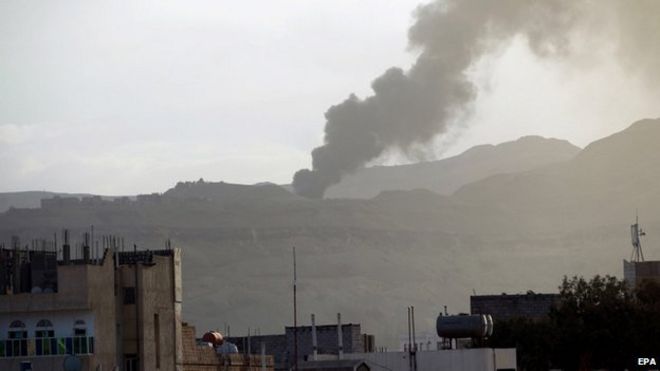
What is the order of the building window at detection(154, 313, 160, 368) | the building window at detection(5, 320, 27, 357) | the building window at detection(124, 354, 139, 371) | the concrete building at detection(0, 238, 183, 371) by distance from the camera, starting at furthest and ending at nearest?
the building window at detection(154, 313, 160, 368) < the building window at detection(124, 354, 139, 371) < the building window at detection(5, 320, 27, 357) < the concrete building at detection(0, 238, 183, 371)

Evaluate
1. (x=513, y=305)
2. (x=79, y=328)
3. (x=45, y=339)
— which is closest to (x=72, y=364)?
(x=79, y=328)

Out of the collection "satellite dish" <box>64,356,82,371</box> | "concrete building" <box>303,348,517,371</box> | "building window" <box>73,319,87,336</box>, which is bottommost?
"concrete building" <box>303,348,517,371</box>

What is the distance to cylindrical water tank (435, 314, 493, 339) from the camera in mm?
96375

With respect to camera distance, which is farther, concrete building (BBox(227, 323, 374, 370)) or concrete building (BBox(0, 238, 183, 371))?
concrete building (BBox(227, 323, 374, 370))

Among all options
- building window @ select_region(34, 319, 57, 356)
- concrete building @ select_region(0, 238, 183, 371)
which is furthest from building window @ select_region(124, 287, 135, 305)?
building window @ select_region(34, 319, 57, 356)

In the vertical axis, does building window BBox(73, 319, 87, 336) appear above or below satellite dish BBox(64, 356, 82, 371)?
above

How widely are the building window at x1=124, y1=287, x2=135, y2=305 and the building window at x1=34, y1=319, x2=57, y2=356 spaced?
4.21 m

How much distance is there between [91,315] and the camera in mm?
82812

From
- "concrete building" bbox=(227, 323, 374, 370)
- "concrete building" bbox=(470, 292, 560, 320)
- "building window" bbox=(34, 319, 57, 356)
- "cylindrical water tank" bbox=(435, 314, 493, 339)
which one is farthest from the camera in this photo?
"concrete building" bbox=(470, 292, 560, 320)

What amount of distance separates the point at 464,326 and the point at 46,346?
2333 cm

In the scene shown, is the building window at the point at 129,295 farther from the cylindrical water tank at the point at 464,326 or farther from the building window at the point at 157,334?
the cylindrical water tank at the point at 464,326

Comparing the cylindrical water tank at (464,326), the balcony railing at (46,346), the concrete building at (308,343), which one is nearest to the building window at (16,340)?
the balcony railing at (46,346)

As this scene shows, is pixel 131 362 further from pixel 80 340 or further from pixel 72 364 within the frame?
pixel 72 364

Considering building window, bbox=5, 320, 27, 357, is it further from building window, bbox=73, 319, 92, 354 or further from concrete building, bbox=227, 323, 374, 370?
concrete building, bbox=227, 323, 374, 370
